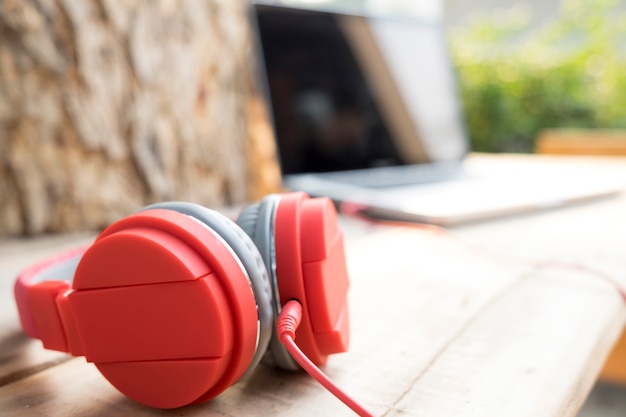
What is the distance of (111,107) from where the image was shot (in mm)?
777

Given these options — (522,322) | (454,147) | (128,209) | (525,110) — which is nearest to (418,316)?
(522,322)

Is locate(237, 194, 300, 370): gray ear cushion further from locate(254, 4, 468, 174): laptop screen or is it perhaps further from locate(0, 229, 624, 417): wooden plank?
locate(254, 4, 468, 174): laptop screen

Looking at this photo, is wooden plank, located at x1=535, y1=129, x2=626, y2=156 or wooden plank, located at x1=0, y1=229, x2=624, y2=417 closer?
wooden plank, located at x1=0, y1=229, x2=624, y2=417

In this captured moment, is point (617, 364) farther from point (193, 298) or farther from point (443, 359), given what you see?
point (193, 298)

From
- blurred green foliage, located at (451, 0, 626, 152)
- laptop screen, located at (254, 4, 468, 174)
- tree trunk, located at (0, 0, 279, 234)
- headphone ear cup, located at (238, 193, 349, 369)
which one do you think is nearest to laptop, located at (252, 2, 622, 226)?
laptop screen, located at (254, 4, 468, 174)

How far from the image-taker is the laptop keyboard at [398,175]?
0.94 metres

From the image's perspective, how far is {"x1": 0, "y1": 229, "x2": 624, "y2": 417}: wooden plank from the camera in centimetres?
33

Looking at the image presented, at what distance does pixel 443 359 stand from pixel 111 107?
595 millimetres

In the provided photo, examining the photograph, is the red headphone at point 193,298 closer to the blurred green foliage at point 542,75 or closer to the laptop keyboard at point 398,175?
the laptop keyboard at point 398,175

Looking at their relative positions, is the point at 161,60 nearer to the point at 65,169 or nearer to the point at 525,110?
the point at 65,169

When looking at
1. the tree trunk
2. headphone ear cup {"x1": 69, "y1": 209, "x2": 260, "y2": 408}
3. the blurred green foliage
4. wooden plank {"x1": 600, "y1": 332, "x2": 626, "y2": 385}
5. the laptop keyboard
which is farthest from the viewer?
the blurred green foliage

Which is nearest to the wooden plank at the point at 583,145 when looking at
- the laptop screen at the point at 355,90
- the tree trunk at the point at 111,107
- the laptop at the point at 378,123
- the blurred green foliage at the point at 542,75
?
the laptop at the point at 378,123

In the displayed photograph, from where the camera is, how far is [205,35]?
0.90m

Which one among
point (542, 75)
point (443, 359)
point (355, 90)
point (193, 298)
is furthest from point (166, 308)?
point (542, 75)
